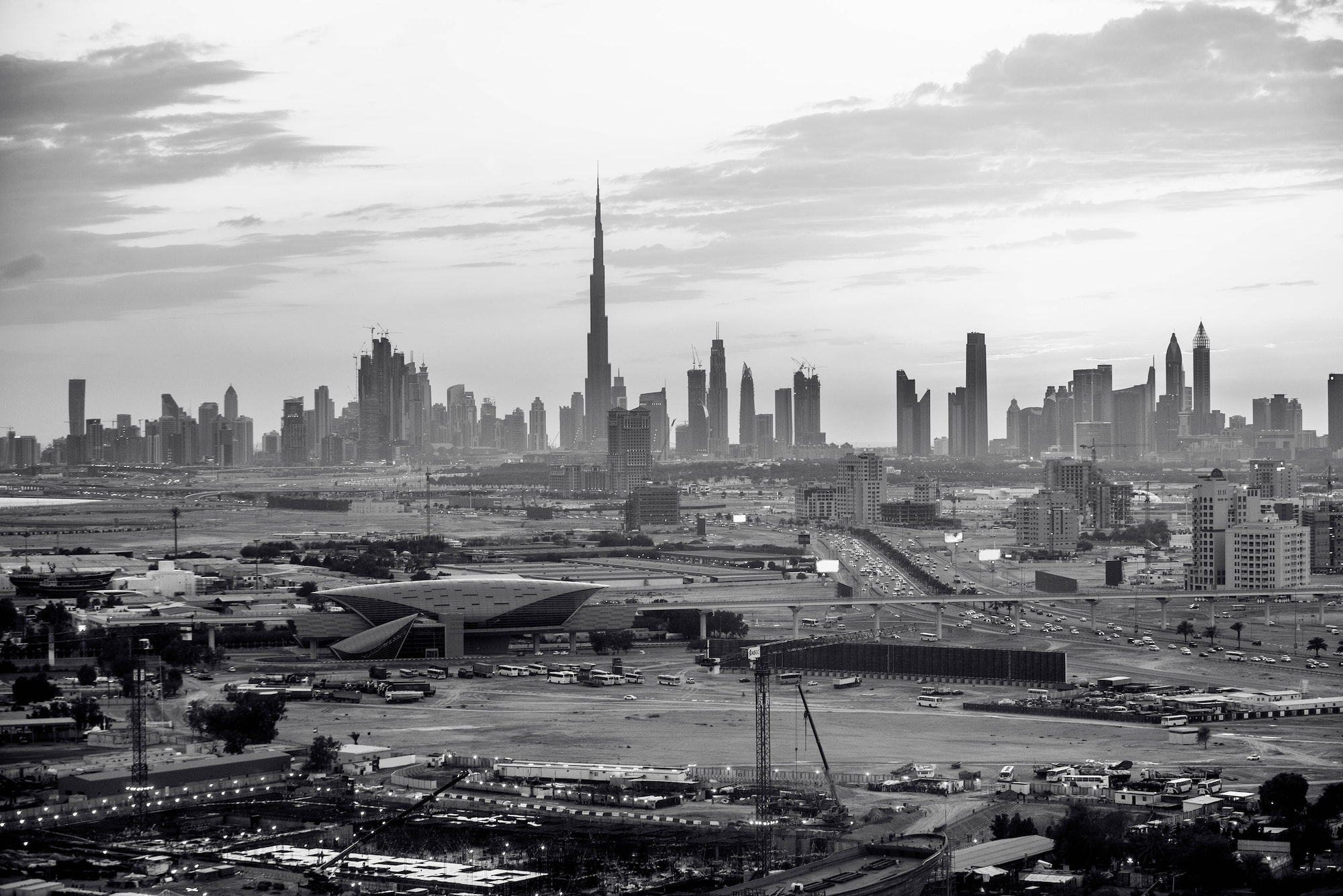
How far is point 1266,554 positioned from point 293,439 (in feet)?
478

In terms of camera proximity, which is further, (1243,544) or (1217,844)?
(1243,544)

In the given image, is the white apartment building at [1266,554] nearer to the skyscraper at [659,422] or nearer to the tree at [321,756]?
the tree at [321,756]

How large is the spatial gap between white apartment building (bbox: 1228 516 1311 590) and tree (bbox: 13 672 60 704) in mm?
30828

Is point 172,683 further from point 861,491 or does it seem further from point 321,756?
point 861,491

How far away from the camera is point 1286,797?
2120 cm

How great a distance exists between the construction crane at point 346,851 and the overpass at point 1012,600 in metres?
19.2

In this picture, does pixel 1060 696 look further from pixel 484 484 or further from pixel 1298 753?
pixel 484 484

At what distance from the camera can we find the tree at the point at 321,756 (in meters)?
24.8

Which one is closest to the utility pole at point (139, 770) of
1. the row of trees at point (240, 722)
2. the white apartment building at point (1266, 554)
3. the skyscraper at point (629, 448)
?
the row of trees at point (240, 722)

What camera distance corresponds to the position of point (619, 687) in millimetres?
33969

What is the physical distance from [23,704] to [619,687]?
10461 mm

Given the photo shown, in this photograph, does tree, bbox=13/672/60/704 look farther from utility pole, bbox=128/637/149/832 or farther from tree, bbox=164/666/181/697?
utility pole, bbox=128/637/149/832

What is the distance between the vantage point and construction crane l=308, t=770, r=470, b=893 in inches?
700

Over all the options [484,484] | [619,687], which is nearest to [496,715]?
[619,687]
